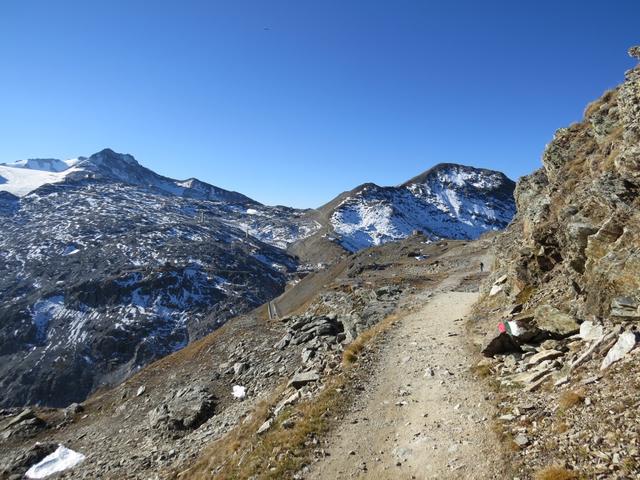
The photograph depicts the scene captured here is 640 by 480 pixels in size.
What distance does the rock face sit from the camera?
15148 mm

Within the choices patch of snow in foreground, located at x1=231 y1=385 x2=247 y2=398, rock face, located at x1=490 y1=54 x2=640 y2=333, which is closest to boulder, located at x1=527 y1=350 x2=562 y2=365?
rock face, located at x1=490 y1=54 x2=640 y2=333

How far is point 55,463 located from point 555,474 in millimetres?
36690

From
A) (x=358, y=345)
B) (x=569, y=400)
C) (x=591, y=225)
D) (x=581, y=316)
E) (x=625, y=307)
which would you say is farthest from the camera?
(x=358, y=345)

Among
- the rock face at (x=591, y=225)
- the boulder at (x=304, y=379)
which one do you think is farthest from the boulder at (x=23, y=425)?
the rock face at (x=591, y=225)

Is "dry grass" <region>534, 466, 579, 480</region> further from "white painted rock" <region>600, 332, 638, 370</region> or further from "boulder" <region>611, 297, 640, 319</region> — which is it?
"boulder" <region>611, 297, 640, 319</region>

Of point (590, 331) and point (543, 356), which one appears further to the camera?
point (543, 356)

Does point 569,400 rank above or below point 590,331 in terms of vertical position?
below

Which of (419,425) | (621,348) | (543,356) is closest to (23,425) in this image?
(419,425)

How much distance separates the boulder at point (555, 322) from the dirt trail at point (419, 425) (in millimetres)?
3409

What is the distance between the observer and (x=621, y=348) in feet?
37.5

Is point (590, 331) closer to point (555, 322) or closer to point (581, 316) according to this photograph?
point (581, 316)

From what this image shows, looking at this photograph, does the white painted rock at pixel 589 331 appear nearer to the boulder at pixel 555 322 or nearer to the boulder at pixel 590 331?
the boulder at pixel 590 331

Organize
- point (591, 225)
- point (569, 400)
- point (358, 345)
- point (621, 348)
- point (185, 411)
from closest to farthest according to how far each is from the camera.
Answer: point (569, 400)
point (621, 348)
point (591, 225)
point (358, 345)
point (185, 411)

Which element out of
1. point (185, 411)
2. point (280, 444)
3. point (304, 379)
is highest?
point (304, 379)
